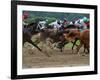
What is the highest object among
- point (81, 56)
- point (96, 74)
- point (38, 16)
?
point (38, 16)

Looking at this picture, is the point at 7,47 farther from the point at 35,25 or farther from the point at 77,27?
the point at 77,27

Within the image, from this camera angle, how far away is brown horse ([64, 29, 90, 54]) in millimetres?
2205

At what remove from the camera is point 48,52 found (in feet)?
7.00

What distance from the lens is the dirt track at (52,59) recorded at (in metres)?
2.06

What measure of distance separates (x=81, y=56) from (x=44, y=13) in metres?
0.61

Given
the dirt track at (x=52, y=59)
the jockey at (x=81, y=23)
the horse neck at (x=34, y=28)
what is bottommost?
the dirt track at (x=52, y=59)

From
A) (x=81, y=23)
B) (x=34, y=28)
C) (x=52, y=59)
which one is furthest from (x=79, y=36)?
(x=34, y=28)

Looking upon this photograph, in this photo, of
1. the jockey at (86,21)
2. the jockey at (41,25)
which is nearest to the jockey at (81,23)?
the jockey at (86,21)

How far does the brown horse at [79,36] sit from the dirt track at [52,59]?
0.26 feet

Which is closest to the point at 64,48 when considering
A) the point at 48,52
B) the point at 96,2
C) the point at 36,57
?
the point at 48,52

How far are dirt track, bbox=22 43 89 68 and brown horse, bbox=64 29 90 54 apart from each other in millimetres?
81

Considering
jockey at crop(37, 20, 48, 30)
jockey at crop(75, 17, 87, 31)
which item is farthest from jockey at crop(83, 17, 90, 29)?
jockey at crop(37, 20, 48, 30)

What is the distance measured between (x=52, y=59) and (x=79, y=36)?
15.2 inches

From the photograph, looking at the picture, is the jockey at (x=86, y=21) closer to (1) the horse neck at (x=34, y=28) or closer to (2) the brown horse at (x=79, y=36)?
(2) the brown horse at (x=79, y=36)
